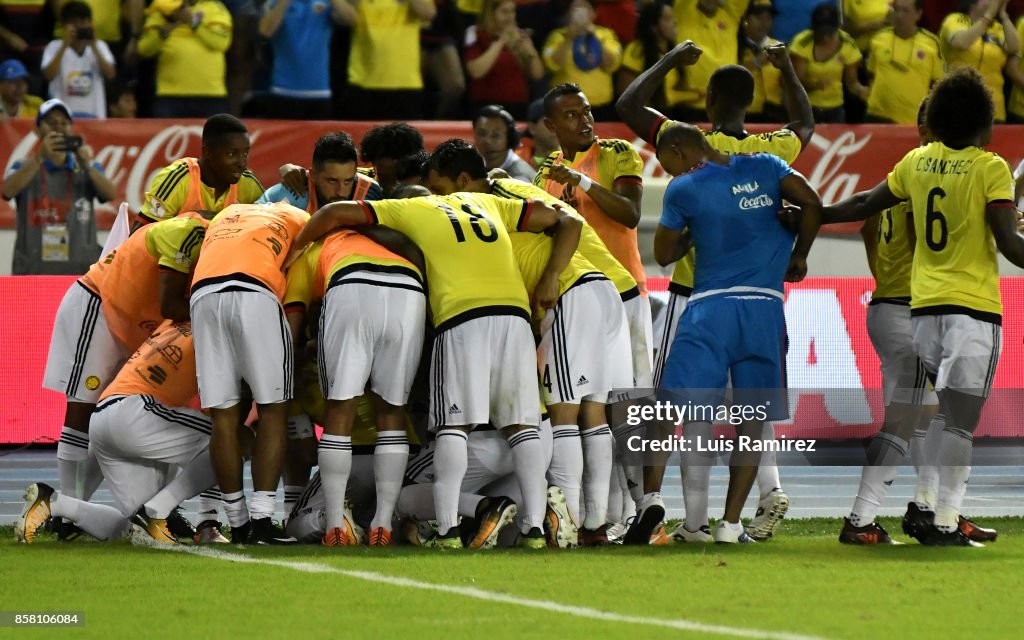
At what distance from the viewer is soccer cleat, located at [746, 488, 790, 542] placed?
8336 mm

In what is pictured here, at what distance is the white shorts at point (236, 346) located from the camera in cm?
800

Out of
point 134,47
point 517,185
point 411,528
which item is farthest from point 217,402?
point 134,47

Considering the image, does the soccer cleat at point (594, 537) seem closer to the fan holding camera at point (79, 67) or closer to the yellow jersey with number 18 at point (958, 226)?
the yellow jersey with number 18 at point (958, 226)

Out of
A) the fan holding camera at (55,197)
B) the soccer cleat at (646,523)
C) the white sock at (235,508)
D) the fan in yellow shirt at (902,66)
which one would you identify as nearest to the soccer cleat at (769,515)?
the soccer cleat at (646,523)

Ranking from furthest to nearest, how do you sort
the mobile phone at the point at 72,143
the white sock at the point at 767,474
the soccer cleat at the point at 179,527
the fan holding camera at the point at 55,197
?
the mobile phone at the point at 72,143 < the fan holding camera at the point at 55,197 < the soccer cleat at the point at 179,527 < the white sock at the point at 767,474

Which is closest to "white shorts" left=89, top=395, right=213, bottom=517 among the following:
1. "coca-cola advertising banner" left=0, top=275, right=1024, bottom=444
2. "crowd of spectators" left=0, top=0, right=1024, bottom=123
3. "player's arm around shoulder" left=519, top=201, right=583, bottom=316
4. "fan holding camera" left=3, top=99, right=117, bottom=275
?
"player's arm around shoulder" left=519, top=201, right=583, bottom=316

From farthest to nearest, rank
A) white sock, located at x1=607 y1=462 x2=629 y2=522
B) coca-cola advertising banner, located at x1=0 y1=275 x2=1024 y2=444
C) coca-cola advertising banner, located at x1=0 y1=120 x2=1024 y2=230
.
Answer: coca-cola advertising banner, located at x1=0 y1=120 x2=1024 y2=230, coca-cola advertising banner, located at x1=0 y1=275 x2=1024 y2=444, white sock, located at x1=607 y1=462 x2=629 y2=522

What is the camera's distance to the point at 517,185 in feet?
28.6

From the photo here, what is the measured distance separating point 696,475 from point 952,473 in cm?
129

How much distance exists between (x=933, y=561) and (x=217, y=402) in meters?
3.59

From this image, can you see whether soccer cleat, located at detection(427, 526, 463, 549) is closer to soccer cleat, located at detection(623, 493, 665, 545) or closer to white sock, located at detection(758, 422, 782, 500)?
soccer cleat, located at detection(623, 493, 665, 545)

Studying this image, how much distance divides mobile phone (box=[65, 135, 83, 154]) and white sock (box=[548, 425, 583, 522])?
7.68 m

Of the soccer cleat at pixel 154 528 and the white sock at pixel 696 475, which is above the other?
the white sock at pixel 696 475

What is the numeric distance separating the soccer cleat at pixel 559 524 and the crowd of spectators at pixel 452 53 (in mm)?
8063
